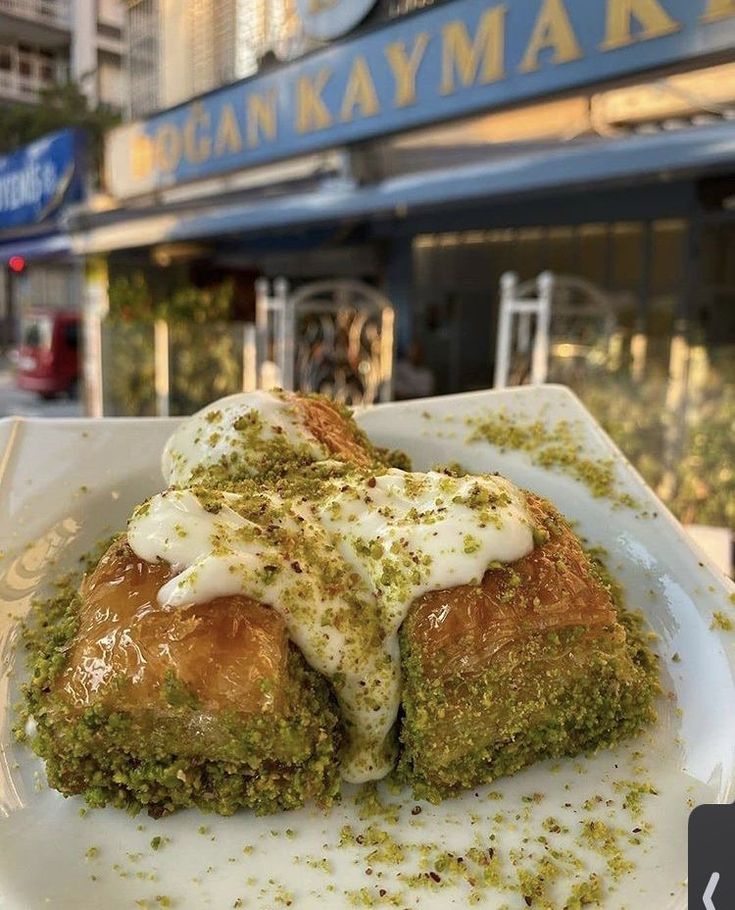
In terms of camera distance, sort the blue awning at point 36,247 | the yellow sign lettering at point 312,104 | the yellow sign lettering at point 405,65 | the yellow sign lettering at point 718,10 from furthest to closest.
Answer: the blue awning at point 36,247
the yellow sign lettering at point 312,104
the yellow sign lettering at point 405,65
the yellow sign lettering at point 718,10

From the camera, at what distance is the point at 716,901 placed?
0.71m

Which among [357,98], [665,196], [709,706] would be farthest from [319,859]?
[665,196]

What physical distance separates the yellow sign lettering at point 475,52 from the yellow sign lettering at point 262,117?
132 cm

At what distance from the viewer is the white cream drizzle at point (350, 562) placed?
928 mm

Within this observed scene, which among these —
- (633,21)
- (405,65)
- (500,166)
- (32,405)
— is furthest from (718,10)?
(32,405)

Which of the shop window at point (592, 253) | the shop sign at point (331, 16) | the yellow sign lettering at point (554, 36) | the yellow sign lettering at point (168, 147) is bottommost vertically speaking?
the shop window at point (592, 253)

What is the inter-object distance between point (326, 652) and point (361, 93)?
3.42m

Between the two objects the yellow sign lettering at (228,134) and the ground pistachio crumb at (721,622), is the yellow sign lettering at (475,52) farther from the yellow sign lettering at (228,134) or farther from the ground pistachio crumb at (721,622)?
the ground pistachio crumb at (721,622)

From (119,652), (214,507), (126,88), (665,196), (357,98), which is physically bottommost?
(119,652)

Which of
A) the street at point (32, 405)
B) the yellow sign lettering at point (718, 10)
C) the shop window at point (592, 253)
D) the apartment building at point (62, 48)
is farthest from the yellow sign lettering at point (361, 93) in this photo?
the street at point (32, 405)

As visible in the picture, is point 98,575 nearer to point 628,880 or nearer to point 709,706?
point 628,880

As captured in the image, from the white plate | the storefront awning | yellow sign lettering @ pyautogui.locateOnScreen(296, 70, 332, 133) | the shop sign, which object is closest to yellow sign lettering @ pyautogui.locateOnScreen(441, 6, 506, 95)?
the storefront awning

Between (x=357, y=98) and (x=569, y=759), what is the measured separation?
3.49 meters

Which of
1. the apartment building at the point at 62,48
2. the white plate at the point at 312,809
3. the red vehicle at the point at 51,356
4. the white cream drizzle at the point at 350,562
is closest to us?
the white plate at the point at 312,809
